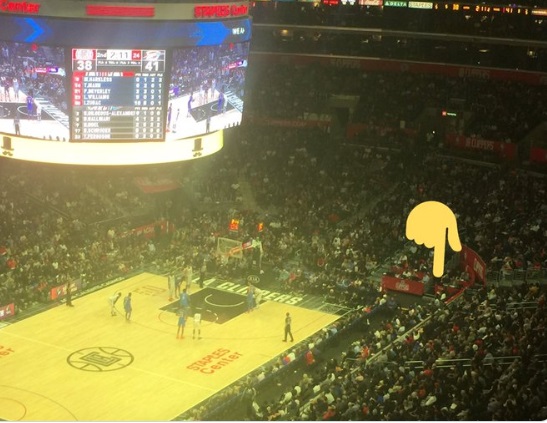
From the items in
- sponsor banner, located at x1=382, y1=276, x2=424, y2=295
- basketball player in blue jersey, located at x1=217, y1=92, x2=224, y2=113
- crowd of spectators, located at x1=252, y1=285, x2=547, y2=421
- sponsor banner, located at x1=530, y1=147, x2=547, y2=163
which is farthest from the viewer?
sponsor banner, located at x1=530, y1=147, x2=547, y2=163

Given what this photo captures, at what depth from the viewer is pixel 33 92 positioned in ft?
90.8

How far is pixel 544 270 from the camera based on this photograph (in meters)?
31.6

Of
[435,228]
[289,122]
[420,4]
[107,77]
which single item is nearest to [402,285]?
[435,228]

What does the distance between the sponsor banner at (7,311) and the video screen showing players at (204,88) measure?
23.6 feet

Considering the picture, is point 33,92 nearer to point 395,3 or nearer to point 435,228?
point 435,228

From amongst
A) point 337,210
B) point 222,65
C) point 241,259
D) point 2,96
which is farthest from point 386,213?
point 2,96

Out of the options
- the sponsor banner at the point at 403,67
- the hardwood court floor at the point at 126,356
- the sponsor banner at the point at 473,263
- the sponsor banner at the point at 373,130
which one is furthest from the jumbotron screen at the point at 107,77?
the sponsor banner at the point at 403,67

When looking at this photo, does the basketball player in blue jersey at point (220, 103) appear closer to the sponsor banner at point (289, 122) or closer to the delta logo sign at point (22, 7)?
the delta logo sign at point (22, 7)

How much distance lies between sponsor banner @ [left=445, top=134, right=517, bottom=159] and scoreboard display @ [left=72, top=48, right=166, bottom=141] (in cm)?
1736

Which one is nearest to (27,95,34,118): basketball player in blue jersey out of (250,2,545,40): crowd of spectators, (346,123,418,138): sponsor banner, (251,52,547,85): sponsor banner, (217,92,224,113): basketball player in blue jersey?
(217,92,224,113): basketball player in blue jersey

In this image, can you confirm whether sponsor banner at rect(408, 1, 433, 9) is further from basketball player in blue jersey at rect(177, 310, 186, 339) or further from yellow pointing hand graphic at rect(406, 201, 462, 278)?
basketball player in blue jersey at rect(177, 310, 186, 339)

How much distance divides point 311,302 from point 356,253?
8.33 feet

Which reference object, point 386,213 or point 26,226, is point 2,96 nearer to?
point 26,226

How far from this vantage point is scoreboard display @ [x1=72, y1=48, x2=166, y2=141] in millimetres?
27469
